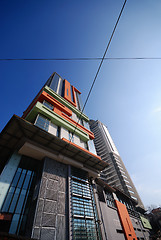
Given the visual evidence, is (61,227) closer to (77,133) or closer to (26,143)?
(26,143)

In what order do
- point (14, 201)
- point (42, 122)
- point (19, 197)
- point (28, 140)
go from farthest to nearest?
point (42, 122) → point (28, 140) → point (19, 197) → point (14, 201)

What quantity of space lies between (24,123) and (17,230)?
31.0ft

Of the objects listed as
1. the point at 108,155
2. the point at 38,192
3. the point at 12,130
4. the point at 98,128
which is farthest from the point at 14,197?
the point at 98,128

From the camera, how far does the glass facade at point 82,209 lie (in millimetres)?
11209

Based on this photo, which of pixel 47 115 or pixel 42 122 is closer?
pixel 42 122

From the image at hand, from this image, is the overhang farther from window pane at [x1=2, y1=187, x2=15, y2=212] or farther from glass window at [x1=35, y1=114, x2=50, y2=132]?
window pane at [x1=2, y1=187, x2=15, y2=212]

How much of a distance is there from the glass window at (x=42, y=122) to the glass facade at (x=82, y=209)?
7.15 metres

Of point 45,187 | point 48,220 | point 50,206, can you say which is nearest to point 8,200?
point 45,187

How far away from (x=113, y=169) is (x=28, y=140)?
181ft

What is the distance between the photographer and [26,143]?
12625 millimetres

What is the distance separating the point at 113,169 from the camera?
57531mm

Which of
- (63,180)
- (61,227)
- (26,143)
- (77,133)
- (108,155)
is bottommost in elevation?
(61,227)

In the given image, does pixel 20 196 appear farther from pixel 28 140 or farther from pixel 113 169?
pixel 113 169

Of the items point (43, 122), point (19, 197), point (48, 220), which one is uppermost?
point (43, 122)
